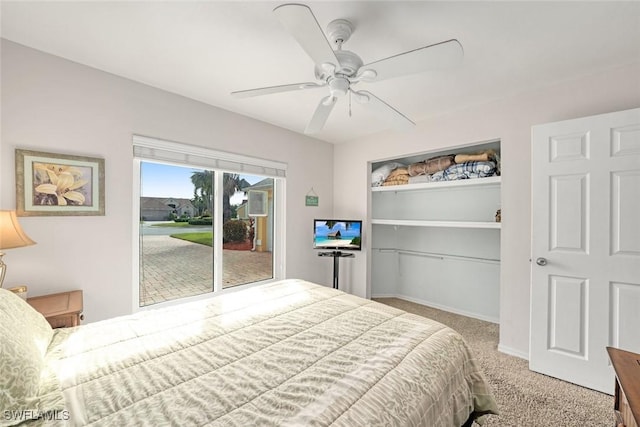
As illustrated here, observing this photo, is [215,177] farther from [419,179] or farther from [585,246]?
[585,246]

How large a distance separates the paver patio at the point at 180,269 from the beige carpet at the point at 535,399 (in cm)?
263

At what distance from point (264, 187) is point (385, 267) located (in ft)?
7.47

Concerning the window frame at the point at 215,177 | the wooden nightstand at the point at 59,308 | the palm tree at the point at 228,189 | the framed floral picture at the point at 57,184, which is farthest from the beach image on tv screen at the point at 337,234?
the wooden nightstand at the point at 59,308

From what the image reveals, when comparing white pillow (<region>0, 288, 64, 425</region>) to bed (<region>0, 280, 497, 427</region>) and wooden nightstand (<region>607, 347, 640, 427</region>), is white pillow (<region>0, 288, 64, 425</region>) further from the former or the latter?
wooden nightstand (<region>607, 347, 640, 427</region>)

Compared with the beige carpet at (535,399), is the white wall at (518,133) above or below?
above

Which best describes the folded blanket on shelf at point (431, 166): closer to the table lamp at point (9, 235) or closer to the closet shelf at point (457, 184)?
the closet shelf at point (457, 184)

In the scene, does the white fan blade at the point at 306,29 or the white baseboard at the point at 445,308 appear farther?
the white baseboard at the point at 445,308

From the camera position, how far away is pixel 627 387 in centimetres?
93

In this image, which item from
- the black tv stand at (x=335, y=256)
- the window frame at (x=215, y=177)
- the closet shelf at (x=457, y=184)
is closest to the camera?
the window frame at (x=215, y=177)

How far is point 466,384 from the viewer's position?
135 centimetres

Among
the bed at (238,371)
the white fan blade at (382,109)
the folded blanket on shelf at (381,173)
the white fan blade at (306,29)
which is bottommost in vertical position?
the bed at (238,371)

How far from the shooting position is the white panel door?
6.29ft

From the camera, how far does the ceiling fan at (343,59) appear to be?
1.10 m

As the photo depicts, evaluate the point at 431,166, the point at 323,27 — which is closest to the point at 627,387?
the point at 323,27
